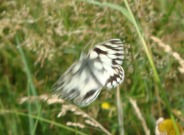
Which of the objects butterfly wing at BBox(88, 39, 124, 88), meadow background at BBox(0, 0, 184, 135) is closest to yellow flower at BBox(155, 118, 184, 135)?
butterfly wing at BBox(88, 39, 124, 88)

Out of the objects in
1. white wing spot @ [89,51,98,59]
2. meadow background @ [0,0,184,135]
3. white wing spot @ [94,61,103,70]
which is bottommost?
meadow background @ [0,0,184,135]

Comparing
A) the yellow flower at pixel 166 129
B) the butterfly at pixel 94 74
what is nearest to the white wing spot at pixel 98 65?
the butterfly at pixel 94 74

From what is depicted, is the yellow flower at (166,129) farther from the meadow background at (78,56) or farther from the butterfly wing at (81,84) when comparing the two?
the meadow background at (78,56)

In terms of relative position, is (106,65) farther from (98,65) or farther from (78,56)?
(78,56)

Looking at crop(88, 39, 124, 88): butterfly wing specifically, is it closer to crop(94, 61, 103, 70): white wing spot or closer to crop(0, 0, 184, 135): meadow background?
crop(94, 61, 103, 70): white wing spot

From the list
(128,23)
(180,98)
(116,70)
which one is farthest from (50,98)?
(180,98)

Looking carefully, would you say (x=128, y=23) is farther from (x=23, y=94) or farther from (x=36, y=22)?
(x=23, y=94)
